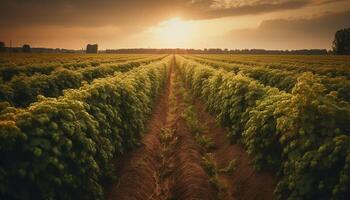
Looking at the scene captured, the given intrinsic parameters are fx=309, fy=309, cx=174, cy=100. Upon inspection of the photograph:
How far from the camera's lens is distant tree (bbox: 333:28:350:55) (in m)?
99.4

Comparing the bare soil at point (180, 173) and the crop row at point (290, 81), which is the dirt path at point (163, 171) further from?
the crop row at point (290, 81)

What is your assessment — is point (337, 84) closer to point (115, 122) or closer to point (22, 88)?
point (115, 122)

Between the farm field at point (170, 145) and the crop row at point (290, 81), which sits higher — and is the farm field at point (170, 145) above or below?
below

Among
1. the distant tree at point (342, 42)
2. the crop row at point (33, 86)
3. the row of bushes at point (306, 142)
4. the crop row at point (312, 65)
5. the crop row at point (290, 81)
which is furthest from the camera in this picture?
the distant tree at point (342, 42)

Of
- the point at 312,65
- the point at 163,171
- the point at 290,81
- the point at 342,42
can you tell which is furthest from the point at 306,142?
the point at 342,42

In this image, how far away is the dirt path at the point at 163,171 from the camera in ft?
27.6

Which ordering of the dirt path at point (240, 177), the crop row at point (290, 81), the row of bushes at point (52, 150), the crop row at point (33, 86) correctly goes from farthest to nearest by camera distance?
the crop row at point (33, 86) → the crop row at point (290, 81) → the dirt path at point (240, 177) → the row of bushes at point (52, 150)

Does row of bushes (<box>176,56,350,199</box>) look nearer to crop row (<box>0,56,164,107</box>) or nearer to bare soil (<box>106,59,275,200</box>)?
bare soil (<box>106,59,275,200</box>)

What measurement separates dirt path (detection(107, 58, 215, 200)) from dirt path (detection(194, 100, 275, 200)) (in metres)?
0.70

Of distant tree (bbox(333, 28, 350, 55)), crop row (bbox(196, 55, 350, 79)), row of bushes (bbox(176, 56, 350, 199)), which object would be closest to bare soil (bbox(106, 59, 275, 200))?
row of bushes (bbox(176, 56, 350, 199))

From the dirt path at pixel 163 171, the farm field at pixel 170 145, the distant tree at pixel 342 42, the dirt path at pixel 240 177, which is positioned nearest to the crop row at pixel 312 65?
the farm field at pixel 170 145

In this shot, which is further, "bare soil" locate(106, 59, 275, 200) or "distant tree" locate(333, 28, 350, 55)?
"distant tree" locate(333, 28, 350, 55)

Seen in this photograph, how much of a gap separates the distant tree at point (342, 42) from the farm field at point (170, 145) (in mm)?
99605

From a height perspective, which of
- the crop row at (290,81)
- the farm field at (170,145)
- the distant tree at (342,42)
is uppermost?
the distant tree at (342,42)
